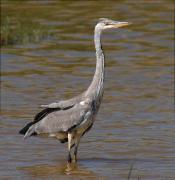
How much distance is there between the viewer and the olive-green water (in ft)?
34.6

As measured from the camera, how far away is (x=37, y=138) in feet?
38.8

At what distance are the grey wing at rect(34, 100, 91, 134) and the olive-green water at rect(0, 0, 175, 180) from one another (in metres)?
0.44

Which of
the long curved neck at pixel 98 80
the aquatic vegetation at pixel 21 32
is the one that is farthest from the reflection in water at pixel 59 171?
the aquatic vegetation at pixel 21 32

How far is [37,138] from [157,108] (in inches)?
95.1

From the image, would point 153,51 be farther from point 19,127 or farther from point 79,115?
point 79,115

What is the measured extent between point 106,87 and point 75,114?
4.63 meters

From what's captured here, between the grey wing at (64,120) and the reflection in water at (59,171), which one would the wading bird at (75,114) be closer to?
the grey wing at (64,120)

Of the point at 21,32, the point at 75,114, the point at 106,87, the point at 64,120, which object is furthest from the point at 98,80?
A: the point at 21,32

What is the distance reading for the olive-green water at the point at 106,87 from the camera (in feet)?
34.6

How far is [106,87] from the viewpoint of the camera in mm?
14914

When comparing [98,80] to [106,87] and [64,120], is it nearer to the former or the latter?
[64,120]

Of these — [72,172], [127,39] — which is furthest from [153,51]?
[72,172]

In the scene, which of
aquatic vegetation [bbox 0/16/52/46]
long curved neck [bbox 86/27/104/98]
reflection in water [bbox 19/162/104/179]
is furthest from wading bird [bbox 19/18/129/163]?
aquatic vegetation [bbox 0/16/52/46]

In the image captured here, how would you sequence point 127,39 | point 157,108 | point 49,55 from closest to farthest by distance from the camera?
point 157,108, point 49,55, point 127,39
